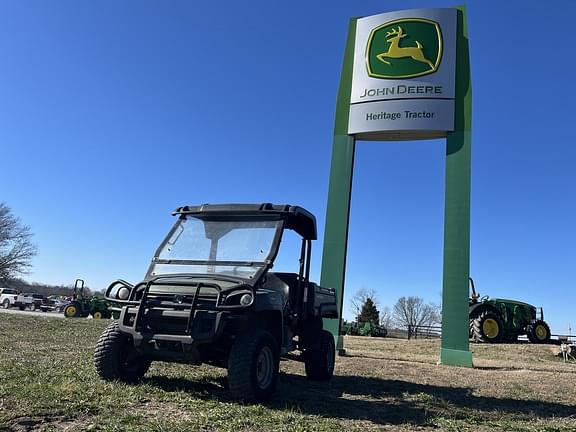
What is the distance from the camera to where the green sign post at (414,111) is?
12906 mm

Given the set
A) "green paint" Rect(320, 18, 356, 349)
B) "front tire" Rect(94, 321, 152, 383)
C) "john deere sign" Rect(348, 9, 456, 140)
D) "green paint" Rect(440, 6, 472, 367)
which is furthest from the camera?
"green paint" Rect(320, 18, 356, 349)

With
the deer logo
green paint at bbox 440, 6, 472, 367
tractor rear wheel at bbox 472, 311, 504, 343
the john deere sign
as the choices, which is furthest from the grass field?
tractor rear wheel at bbox 472, 311, 504, 343

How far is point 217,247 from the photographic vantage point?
6520mm

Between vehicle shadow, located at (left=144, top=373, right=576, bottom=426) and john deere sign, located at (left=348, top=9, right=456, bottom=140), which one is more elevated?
john deere sign, located at (left=348, top=9, right=456, bottom=140)

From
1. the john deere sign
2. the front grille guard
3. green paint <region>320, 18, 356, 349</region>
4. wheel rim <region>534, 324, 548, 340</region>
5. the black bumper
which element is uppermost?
the john deere sign

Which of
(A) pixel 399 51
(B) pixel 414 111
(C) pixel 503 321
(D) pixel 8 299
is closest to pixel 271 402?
(B) pixel 414 111

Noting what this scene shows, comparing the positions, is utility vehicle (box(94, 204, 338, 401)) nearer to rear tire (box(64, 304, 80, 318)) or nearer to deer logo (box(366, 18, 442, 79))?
deer logo (box(366, 18, 442, 79))

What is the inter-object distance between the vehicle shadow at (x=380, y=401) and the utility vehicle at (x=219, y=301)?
472mm

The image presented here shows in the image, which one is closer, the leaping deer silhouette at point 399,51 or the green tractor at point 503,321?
the leaping deer silhouette at point 399,51

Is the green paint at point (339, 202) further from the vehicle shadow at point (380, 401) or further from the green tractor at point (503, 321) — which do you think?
A: the green tractor at point (503, 321)

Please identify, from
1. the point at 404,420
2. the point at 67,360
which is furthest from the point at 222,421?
the point at 67,360

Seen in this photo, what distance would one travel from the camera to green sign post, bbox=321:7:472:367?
42.3 ft

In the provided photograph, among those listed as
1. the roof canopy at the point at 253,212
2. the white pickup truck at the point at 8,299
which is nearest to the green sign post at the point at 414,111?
the roof canopy at the point at 253,212

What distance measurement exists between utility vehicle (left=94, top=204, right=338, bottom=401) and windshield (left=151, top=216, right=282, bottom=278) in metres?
0.01
